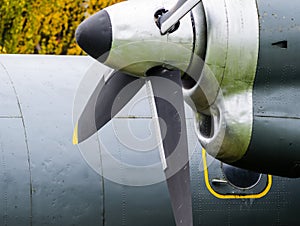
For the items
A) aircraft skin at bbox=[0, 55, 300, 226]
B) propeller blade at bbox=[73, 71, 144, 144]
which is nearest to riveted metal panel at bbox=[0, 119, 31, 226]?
aircraft skin at bbox=[0, 55, 300, 226]

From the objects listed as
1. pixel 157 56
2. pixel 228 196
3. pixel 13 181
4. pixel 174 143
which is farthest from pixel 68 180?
pixel 157 56

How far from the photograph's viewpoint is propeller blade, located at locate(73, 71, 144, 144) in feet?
29.2

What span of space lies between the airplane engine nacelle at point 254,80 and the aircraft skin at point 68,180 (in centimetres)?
223

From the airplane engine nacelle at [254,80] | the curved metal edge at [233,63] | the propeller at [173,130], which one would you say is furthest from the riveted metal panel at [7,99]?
the curved metal edge at [233,63]

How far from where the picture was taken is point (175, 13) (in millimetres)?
7789

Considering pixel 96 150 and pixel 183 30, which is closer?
pixel 183 30

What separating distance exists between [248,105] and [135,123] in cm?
255

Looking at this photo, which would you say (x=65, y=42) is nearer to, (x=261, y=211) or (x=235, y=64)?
(x=261, y=211)

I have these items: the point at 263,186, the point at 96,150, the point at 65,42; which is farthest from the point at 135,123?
the point at 65,42

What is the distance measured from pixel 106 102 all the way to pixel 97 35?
1.23m

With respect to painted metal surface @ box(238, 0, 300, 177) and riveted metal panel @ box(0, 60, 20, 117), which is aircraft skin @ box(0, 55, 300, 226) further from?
painted metal surface @ box(238, 0, 300, 177)

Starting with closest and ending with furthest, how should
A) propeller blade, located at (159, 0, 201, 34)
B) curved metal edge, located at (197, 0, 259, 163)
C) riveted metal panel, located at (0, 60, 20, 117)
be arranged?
propeller blade, located at (159, 0, 201, 34) < curved metal edge, located at (197, 0, 259, 163) < riveted metal panel, located at (0, 60, 20, 117)

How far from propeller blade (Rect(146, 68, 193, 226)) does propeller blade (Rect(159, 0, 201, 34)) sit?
533 millimetres

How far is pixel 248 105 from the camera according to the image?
8000mm
